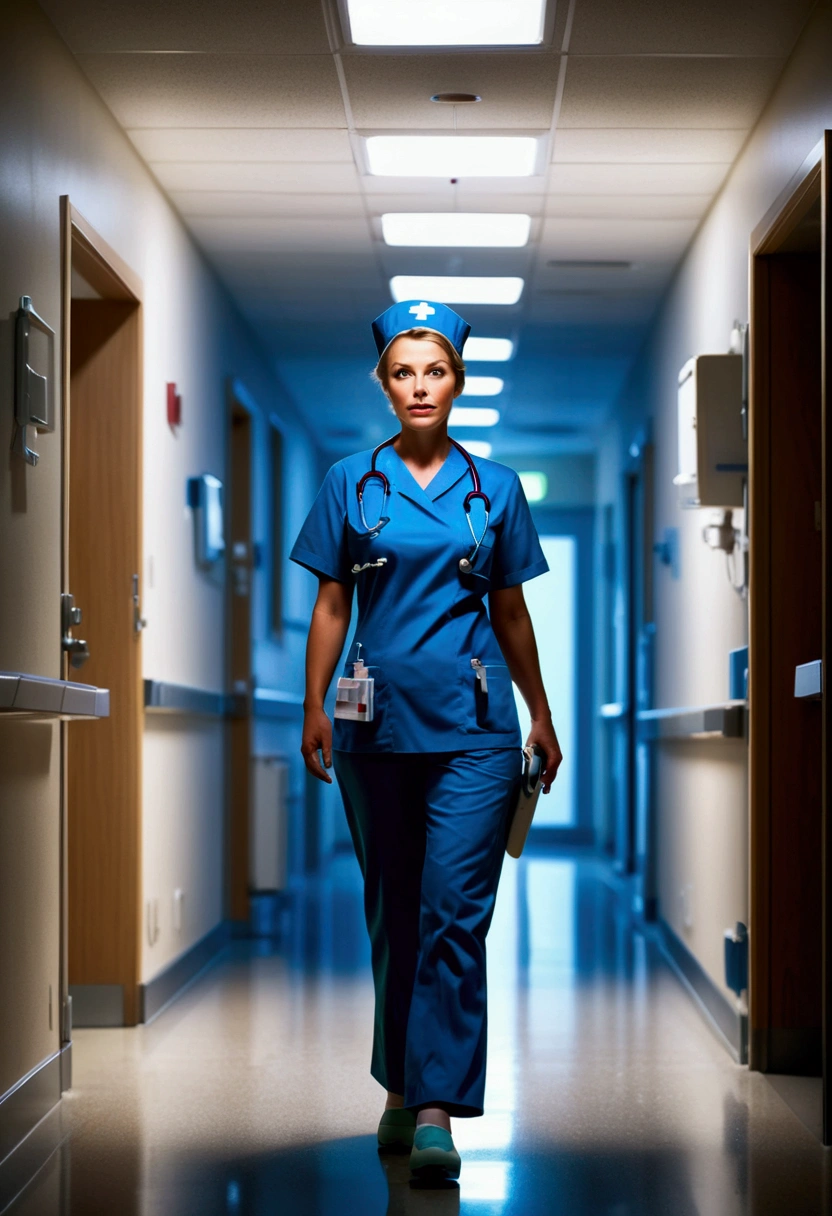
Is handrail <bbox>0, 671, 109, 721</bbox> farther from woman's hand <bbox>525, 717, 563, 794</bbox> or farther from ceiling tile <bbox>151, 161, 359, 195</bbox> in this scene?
ceiling tile <bbox>151, 161, 359, 195</bbox>

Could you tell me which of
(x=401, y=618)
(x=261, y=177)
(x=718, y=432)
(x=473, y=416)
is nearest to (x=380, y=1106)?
(x=401, y=618)

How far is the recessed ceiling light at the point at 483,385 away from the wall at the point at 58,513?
1.28 metres

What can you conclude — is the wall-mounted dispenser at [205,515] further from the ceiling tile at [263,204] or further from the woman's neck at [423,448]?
the woman's neck at [423,448]

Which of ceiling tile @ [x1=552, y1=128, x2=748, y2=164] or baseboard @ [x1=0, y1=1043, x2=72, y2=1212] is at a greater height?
ceiling tile @ [x1=552, y1=128, x2=748, y2=164]

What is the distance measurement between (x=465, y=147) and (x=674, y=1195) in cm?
307

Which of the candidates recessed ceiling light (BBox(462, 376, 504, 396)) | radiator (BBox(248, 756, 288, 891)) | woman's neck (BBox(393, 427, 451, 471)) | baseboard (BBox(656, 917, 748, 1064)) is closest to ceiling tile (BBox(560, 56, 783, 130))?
woman's neck (BBox(393, 427, 451, 471))

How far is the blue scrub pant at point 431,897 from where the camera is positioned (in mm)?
2762

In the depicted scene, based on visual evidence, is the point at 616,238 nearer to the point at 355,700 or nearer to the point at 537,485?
the point at 355,700

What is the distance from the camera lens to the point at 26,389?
3283 mm

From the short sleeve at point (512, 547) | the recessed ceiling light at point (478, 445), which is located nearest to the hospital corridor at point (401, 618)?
the short sleeve at point (512, 547)

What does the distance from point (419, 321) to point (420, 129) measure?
1713mm

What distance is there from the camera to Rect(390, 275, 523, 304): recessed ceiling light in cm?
629

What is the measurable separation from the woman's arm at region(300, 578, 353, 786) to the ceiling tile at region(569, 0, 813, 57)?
1546 millimetres

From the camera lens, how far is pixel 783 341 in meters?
4.03
